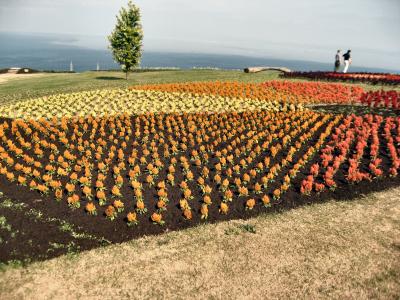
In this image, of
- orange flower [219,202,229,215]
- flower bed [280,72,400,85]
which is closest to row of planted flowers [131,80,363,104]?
flower bed [280,72,400,85]

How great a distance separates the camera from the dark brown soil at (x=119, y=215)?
25.2 ft

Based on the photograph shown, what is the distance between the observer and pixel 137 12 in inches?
1405

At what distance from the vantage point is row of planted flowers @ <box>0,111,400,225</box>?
379 inches

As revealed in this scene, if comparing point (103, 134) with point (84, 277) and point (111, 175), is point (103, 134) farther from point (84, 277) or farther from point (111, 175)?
point (84, 277)

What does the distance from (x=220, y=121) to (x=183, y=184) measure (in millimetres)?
7209

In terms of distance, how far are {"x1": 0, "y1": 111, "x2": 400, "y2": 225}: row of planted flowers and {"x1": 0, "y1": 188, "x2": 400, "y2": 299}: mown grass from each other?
3.29ft

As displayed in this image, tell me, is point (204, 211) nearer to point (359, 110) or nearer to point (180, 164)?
point (180, 164)

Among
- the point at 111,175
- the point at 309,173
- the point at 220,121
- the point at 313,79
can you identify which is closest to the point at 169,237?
the point at 111,175

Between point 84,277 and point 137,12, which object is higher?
point 137,12

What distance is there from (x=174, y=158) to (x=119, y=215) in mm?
3579

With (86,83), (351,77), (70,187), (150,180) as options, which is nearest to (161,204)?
(150,180)

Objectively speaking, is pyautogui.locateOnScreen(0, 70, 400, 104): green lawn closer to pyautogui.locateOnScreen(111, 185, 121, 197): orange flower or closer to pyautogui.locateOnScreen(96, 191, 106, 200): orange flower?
pyautogui.locateOnScreen(111, 185, 121, 197): orange flower

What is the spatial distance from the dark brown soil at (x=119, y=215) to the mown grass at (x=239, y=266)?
329 millimetres

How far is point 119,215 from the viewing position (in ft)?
29.3
